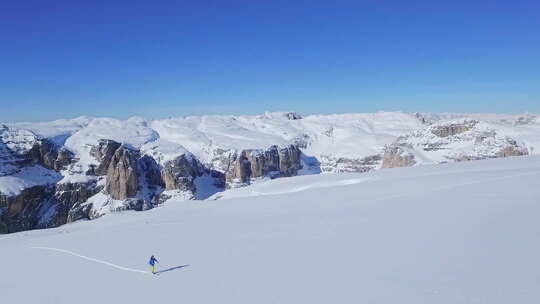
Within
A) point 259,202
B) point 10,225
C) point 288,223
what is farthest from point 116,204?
point 288,223

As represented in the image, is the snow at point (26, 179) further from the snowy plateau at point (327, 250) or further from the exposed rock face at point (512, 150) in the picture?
the exposed rock face at point (512, 150)

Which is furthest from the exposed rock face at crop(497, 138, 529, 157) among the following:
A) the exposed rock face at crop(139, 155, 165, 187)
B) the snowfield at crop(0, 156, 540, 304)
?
the snowfield at crop(0, 156, 540, 304)

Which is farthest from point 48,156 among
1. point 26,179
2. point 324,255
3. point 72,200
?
point 324,255

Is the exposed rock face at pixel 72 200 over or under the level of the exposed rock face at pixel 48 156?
under

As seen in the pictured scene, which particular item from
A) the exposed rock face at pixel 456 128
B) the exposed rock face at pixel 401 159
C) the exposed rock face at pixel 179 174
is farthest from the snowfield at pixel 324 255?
the exposed rock face at pixel 456 128

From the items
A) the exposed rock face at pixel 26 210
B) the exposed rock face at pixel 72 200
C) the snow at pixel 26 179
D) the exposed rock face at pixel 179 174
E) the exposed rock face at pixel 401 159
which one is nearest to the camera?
the exposed rock face at pixel 26 210

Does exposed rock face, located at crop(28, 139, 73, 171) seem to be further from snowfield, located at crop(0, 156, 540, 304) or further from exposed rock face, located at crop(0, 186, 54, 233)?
snowfield, located at crop(0, 156, 540, 304)

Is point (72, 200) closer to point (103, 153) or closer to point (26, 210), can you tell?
point (26, 210)

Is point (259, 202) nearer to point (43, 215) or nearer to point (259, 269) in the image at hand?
point (259, 269)
